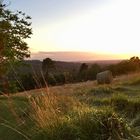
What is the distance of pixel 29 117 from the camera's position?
9445mm

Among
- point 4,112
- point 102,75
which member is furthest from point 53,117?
point 102,75

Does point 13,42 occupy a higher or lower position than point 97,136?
higher

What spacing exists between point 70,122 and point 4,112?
5133 millimetres

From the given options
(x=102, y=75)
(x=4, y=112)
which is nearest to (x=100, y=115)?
(x=4, y=112)

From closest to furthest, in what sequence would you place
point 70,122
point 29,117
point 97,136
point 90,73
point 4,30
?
1. point 97,136
2. point 70,122
3. point 29,117
4. point 4,30
5. point 90,73

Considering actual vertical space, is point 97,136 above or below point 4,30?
below

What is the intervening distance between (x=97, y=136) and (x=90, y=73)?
96.6 feet

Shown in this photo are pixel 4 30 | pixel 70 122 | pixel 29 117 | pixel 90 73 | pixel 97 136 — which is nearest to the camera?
pixel 97 136

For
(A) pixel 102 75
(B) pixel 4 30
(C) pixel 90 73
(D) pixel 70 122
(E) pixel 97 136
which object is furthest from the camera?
(C) pixel 90 73

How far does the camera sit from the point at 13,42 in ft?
60.8

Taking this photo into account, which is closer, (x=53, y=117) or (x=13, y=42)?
(x=53, y=117)

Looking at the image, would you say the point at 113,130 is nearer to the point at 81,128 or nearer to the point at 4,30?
the point at 81,128

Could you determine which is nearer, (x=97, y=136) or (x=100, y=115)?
(x=97, y=136)

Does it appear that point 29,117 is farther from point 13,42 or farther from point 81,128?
point 13,42
